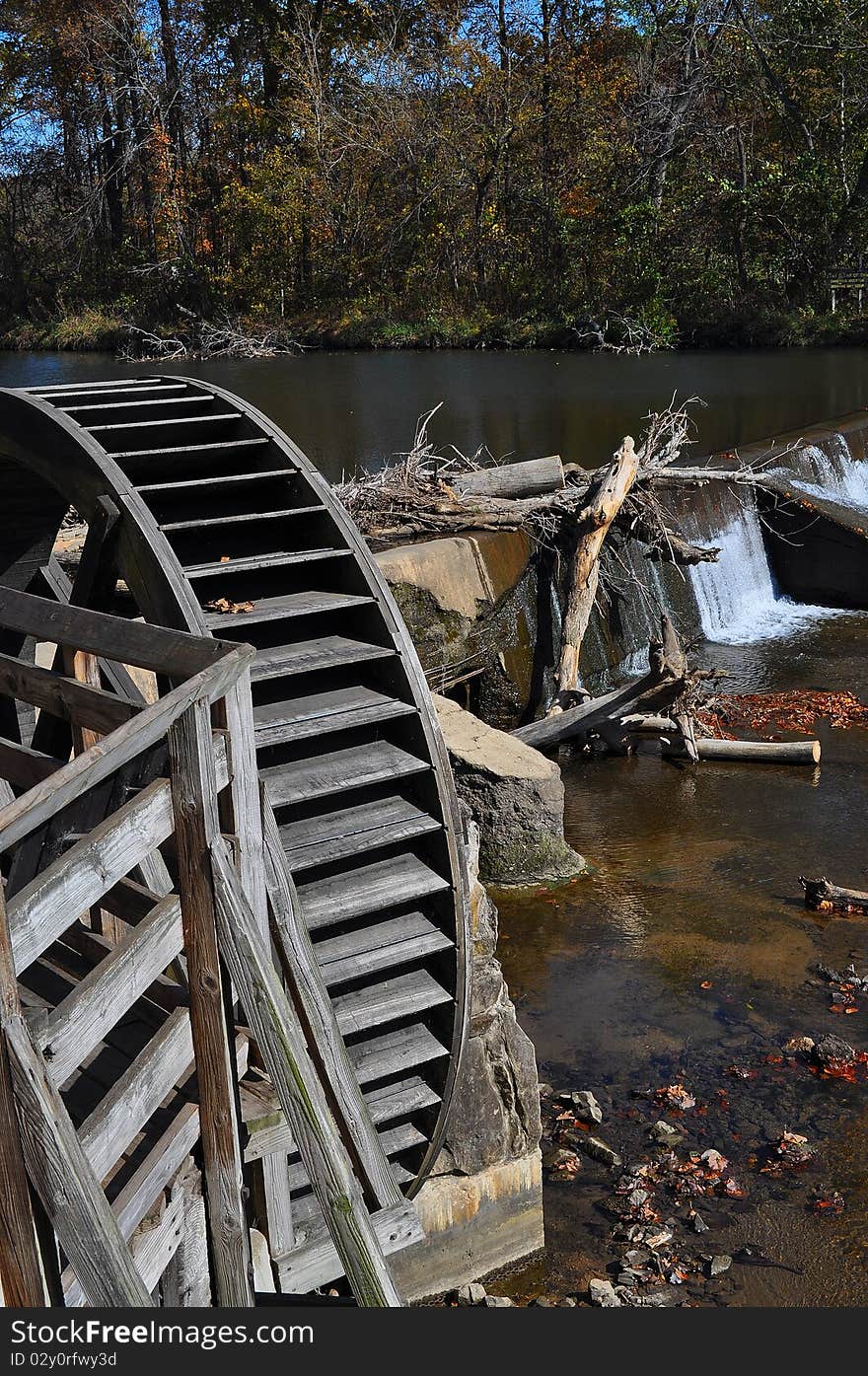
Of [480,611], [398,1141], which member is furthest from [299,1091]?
[480,611]

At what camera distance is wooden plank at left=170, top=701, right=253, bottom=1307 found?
10.7 ft

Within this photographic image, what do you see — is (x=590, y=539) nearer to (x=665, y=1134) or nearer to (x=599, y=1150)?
(x=665, y=1134)

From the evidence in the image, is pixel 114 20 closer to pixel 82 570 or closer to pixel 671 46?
pixel 671 46

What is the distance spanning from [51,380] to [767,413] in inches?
533

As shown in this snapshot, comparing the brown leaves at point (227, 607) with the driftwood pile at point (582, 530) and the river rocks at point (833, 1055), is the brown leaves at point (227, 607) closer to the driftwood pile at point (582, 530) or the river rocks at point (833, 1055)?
the river rocks at point (833, 1055)

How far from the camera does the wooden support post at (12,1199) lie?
2570mm

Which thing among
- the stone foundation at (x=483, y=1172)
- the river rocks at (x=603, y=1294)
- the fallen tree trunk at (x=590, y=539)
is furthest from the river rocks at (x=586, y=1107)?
the fallen tree trunk at (x=590, y=539)

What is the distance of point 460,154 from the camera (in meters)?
36.8

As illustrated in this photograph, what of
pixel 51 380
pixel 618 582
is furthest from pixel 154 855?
pixel 51 380

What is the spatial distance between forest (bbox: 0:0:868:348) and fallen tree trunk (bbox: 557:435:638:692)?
19.5 meters

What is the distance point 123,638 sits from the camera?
11.7 ft

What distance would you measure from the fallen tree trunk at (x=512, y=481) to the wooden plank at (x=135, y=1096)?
370 inches

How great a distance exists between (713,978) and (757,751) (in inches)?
136

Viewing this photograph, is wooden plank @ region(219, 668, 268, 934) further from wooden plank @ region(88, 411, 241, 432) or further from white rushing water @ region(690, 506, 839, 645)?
white rushing water @ region(690, 506, 839, 645)
